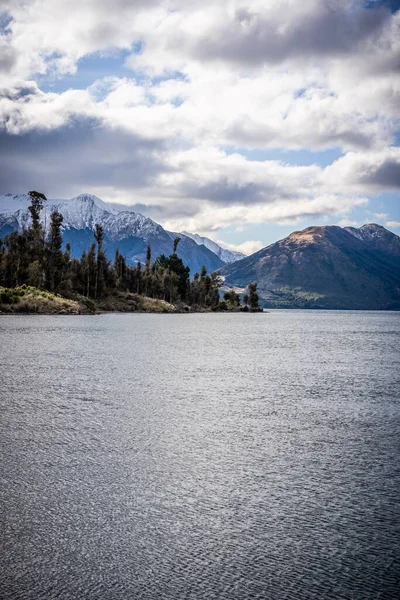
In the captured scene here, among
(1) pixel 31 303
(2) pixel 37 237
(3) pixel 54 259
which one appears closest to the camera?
(1) pixel 31 303

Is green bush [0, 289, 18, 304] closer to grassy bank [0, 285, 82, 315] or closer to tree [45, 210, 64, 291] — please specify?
grassy bank [0, 285, 82, 315]

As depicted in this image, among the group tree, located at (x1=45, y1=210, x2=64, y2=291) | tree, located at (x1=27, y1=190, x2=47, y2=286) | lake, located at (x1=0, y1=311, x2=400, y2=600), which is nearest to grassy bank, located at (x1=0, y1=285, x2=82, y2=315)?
tree, located at (x1=27, y1=190, x2=47, y2=286)

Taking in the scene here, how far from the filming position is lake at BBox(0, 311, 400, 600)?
7773 millimetres

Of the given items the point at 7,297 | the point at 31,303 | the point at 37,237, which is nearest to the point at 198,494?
the point at 7,297

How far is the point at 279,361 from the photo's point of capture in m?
43.2

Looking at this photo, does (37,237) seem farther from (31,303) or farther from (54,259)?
(31,303)

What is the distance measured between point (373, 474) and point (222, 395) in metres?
13.1

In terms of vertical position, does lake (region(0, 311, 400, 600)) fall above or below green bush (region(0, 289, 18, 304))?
below

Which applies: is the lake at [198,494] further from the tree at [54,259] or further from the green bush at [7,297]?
the tree at [54,259]

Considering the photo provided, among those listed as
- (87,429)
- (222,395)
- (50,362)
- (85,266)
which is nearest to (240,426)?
(87,429)

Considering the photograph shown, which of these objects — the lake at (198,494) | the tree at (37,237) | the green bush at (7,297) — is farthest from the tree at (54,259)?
the lake at (198,494)

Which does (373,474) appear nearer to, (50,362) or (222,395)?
(222,395)

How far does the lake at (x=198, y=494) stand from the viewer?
7773mm

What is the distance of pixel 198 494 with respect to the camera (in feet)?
37.8
